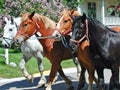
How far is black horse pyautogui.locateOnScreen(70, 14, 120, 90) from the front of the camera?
7472 millimetres

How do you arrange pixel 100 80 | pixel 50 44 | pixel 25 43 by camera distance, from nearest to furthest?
pixel 100 80, pixel 50 44, pixel 25 43

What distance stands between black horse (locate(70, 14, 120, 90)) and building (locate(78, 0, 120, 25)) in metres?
24.0

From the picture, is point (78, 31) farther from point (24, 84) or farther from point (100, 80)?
point (24, 84)

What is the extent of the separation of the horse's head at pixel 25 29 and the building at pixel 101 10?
2315 centimetres

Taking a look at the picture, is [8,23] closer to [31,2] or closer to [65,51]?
[65,51]

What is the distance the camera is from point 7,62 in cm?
1517

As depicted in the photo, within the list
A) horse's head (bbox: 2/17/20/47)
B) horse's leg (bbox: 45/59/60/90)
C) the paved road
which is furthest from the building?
horse's leg (bbox: 45/59/60/90)

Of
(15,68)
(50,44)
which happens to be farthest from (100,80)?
(15,68)

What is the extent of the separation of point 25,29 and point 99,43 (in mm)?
1944

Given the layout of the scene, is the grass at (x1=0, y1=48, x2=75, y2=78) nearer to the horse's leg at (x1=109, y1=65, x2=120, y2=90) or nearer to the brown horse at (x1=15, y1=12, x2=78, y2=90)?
the brown horse at (x1=15, y1=12, x2=78, y2=90)

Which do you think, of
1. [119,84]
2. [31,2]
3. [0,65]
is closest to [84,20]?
[119,84]

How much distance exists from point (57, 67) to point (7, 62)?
637 centimetres

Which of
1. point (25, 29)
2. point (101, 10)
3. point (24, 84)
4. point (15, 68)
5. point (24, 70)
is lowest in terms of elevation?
point (101, 10)

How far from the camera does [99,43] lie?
7.59 meters
